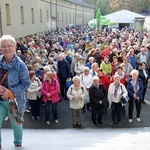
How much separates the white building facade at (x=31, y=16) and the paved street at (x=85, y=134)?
10.7 m

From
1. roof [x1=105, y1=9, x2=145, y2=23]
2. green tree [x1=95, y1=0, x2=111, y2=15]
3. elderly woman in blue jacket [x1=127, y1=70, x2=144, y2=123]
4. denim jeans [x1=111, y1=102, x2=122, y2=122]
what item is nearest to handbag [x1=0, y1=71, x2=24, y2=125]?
denim jeans [x1=111, y1=102, x2=122, y2=122]

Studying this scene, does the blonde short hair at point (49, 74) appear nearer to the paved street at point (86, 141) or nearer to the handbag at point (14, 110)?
the paved street at point (86, 141)

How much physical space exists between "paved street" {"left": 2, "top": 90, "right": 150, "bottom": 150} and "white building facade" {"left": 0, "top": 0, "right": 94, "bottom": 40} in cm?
1072

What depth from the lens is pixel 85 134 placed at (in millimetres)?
6211

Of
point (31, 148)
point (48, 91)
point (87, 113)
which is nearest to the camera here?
point (31, 148)

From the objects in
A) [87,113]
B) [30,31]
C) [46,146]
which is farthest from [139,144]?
[30,31]

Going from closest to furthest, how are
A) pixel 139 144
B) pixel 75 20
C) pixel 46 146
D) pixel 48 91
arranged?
pixel 46 146 < pixel 139 144 < pixel 48 91 < pixel 75 20

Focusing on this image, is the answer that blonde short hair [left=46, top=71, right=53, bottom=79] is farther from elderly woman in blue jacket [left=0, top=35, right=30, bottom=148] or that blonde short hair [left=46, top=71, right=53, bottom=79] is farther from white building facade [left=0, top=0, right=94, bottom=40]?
white building facade [left=0, top=0, right=94, bottom=40]

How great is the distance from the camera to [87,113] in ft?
26.3

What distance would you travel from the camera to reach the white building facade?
1762 centimetres

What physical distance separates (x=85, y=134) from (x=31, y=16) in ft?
65.6

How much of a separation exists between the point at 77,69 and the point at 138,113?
2.96 metres

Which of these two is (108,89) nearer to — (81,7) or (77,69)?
(77,69)

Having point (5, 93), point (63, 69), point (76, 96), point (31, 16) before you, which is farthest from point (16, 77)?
point (31, 16)
